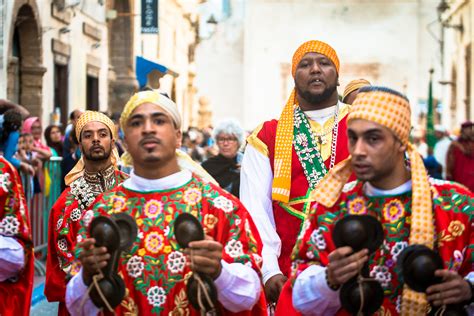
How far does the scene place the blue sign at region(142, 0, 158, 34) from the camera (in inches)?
1063

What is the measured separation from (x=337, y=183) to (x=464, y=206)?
51 cm

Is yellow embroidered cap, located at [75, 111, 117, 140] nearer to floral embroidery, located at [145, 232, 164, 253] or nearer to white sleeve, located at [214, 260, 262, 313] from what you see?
floral embroidery, located at [145, 232, 164, 253]

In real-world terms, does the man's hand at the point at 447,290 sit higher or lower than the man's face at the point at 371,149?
lower

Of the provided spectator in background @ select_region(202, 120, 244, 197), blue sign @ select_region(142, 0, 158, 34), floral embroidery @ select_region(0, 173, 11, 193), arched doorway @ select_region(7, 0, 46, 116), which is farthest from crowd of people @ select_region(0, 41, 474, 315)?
blue sign @ select_region(142, 0, 158, 34)

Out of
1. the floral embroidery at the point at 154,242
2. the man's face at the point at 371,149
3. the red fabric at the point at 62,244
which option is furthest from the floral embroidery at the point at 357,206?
the red fabric at the point at 62,244

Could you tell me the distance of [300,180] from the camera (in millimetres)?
6672

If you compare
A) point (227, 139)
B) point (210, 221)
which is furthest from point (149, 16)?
point (210, 221)

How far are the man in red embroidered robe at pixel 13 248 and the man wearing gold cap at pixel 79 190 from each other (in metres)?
0.88

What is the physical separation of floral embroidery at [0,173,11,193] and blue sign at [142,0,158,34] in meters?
21.3

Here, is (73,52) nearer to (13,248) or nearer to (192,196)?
(13,248)

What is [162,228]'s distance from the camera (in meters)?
4.80

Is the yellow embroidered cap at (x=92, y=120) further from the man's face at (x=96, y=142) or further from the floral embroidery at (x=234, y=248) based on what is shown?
the floral embroidery at (x=234, y=248)

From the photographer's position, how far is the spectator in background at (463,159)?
17438mm

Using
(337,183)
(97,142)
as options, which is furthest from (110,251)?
(97,142)
